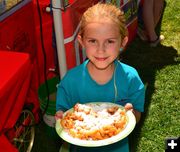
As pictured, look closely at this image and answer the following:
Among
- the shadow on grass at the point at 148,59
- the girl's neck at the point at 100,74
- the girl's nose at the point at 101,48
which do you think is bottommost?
the shadow on grass at the point at 148,59

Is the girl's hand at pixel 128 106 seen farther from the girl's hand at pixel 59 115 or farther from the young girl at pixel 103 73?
the girl's hand at pixel 59 115

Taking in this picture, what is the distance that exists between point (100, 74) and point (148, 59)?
8.49 ft

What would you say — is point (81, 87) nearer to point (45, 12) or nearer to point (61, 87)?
point (61, 87)

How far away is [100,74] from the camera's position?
2287mm

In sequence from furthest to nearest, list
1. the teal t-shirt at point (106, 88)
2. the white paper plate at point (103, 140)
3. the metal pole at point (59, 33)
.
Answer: the metal pole at point (59, 33), the teal t-shirt at point (106, 88), the white paper plate at point (103, 140)

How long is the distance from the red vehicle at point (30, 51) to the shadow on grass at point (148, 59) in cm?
108

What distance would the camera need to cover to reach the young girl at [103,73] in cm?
217

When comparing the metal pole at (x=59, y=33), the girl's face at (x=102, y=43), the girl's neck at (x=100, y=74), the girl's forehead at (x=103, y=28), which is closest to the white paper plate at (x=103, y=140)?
the girl's neck at (x=100, y=74)

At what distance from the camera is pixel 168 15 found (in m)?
5.83

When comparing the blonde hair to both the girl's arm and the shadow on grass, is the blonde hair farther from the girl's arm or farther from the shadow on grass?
the shadow on grass

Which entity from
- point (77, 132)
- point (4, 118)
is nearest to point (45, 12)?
point (4, 118)

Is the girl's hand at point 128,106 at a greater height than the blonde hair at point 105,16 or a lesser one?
lesser

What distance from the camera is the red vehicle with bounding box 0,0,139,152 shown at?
2.51m

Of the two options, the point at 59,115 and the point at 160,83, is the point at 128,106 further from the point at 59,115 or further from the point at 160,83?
the point at 160,83
